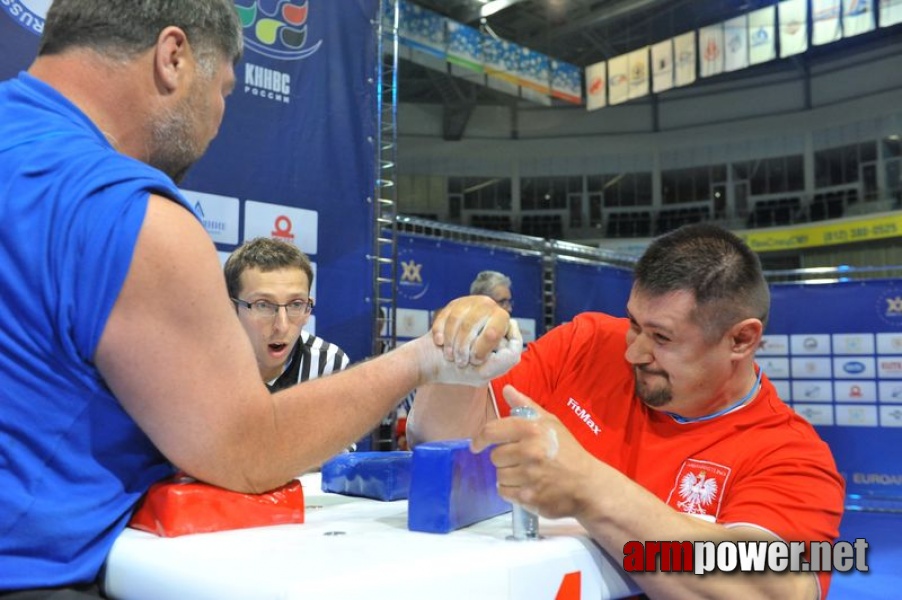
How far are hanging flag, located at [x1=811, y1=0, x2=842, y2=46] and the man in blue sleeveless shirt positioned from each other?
10982 millimetres

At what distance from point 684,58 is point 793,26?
160 centimetres

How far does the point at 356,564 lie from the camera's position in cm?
68

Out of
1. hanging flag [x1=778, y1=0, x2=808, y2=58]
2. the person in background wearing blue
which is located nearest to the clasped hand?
the person in background wearing blue

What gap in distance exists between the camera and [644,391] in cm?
168

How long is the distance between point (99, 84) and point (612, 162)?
19634mm

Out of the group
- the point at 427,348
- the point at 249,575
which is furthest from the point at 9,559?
the point at 427,348

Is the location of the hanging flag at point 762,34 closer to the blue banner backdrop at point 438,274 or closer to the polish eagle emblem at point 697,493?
the blue banner backdrop at point 438,274

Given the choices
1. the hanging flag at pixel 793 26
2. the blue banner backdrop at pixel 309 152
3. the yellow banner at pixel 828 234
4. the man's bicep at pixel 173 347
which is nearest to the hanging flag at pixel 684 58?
the hanging flag at pixel 793 26

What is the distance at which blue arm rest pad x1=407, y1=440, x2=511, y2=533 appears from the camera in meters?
0.88

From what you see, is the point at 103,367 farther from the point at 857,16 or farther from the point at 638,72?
the point at 638,72

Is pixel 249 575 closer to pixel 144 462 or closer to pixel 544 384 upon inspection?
pixel 144 462

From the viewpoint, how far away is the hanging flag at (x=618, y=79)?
12.5m

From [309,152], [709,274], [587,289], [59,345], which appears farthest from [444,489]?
[587,289]

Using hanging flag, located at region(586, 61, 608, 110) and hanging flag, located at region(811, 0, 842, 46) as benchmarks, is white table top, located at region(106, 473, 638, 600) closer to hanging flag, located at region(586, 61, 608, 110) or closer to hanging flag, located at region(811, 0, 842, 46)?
hanging flag, located at region(811, 0, 842, 46)
